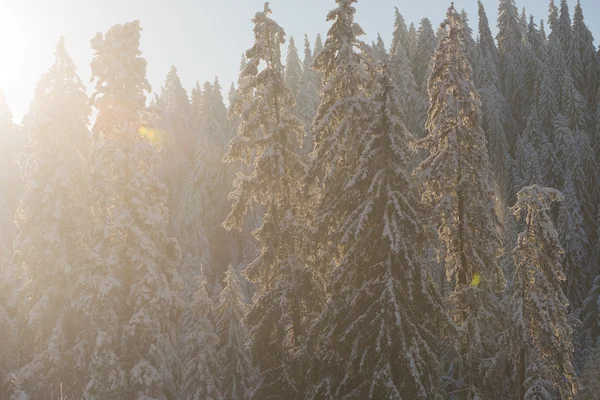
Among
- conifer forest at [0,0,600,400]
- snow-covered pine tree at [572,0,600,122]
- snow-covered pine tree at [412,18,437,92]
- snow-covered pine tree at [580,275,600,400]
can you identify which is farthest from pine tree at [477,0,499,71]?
conifer forest at [0,0,600,400]

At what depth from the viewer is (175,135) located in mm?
74750

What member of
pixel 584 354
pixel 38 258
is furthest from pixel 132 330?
pixel 584 354

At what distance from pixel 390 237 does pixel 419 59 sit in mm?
62494

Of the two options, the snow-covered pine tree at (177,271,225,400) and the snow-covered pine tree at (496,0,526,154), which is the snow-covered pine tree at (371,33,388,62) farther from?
the snow-covered pine tree at (177,271,225,400)

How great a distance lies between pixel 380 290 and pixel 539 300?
7.29 metres

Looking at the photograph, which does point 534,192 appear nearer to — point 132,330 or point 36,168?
point 132,330

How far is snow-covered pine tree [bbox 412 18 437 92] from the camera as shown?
226 feet

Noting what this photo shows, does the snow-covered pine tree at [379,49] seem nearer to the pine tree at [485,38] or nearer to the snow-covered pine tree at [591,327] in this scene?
the pine tree at [485,38]

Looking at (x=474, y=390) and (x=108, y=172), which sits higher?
(x=108, y=172)

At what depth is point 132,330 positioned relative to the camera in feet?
60.7

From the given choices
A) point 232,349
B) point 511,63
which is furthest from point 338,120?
point 511,63

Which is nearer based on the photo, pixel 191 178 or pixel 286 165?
pixel 286 165

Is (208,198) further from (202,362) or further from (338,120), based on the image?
(338,120)

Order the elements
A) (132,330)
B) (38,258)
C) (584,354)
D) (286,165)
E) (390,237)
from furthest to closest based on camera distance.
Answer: (584,354) < (38,258) < (132,330) < (286,165) < (390,237)
